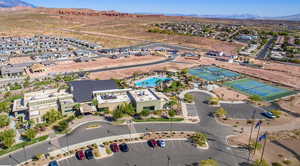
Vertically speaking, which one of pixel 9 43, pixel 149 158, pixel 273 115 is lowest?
pixel 149 158

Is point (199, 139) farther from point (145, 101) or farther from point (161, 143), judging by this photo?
point (145, 101)

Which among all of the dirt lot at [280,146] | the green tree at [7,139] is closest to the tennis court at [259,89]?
the dirt lot at [280,146]

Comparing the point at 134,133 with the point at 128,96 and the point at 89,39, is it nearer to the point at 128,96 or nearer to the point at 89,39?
the point at 128,96

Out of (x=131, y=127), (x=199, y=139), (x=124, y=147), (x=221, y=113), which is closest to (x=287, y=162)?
(x=199, y=139)

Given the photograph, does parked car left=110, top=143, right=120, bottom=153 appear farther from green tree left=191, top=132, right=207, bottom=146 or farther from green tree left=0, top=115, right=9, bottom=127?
green tree left=0, top=115, right=9, bottom=127

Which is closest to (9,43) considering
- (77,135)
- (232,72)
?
(77,135)

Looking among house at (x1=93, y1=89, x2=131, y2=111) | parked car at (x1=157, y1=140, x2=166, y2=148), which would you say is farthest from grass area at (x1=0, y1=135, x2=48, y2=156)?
parked car at (x1=157, y1=140, x2=166, y2=148)
